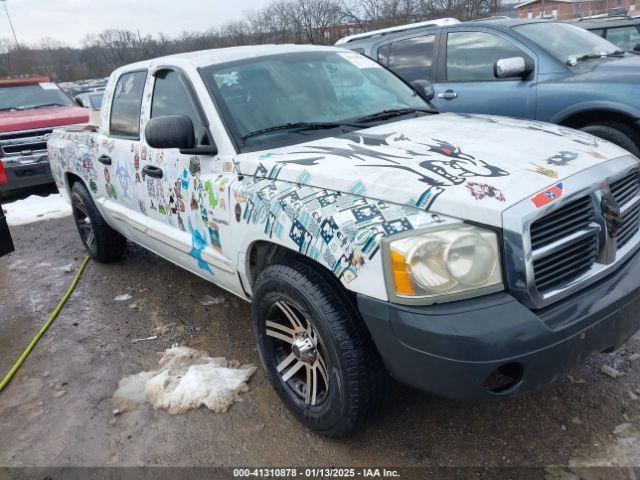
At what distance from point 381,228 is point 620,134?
3497mm

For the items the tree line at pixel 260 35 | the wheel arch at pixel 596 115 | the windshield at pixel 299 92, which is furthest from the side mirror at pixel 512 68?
the tree line at pixel 260 35

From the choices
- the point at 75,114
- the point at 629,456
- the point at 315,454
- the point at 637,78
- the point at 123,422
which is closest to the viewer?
the point at 629,456

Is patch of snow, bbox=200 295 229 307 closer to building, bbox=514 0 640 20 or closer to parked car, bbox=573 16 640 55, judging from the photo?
parked car, bbox=573 16 640 55

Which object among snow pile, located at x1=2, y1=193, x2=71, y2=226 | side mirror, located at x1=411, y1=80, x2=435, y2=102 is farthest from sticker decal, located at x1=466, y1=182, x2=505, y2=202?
snow pile, located at x1=2, y1=193, x2=71, y2=226

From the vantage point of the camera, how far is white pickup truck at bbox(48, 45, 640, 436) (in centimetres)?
187

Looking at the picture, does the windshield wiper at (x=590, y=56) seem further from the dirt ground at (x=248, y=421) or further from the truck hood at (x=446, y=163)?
the dirt ground at (x=248, y=421)

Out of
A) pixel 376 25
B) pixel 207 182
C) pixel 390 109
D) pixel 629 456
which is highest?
pixel 376 25

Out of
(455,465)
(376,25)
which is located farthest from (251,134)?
(376,25)

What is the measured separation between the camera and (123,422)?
109 inches

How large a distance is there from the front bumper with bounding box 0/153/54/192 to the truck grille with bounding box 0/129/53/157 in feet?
0.46

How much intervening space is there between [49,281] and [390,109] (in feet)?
12.0

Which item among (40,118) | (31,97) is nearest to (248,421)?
(40,118)

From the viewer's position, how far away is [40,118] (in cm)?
830

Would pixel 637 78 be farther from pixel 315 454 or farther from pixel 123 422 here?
pixel 123 422
